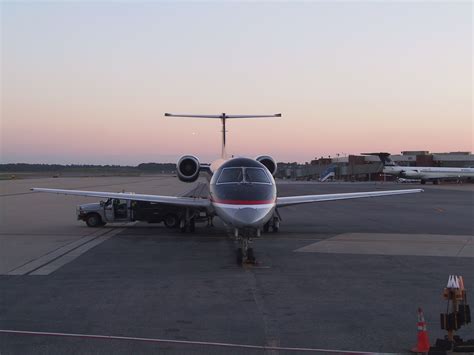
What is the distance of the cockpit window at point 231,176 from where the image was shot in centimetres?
1439

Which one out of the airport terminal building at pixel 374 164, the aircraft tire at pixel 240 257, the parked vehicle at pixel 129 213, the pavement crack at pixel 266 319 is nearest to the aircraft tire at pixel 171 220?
the parked vehicle at pixel 129 213

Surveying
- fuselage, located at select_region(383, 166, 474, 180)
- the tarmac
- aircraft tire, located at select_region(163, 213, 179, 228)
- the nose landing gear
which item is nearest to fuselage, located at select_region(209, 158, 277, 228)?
the nose landing gear

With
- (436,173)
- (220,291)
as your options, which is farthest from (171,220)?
(436,173)

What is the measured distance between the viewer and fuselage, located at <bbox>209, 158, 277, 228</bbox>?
12953mm

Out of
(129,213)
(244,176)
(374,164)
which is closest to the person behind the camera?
(244,176)

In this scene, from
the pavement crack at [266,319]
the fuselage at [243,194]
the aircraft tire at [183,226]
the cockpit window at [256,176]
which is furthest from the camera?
the aircraft tire at [183,226]

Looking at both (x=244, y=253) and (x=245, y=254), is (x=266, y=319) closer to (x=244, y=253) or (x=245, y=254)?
(x=244, y=253)

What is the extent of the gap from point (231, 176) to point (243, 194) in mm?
1287

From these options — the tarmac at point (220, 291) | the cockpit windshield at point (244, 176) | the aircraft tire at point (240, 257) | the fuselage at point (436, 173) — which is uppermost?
the cockpit windshield at point (244, 176)

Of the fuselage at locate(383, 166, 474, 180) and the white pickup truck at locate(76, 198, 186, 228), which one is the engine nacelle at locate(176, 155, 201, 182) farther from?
the fuselage at locate(383, 166, 474, 180)

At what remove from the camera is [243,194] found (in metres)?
13.5

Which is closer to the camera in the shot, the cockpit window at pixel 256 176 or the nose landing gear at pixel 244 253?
the nose landing gear at pixel 244 253

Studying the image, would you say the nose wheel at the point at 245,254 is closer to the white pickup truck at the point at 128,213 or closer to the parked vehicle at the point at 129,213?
the parked vehicle at the point at 129,213

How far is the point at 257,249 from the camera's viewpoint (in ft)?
51.3
